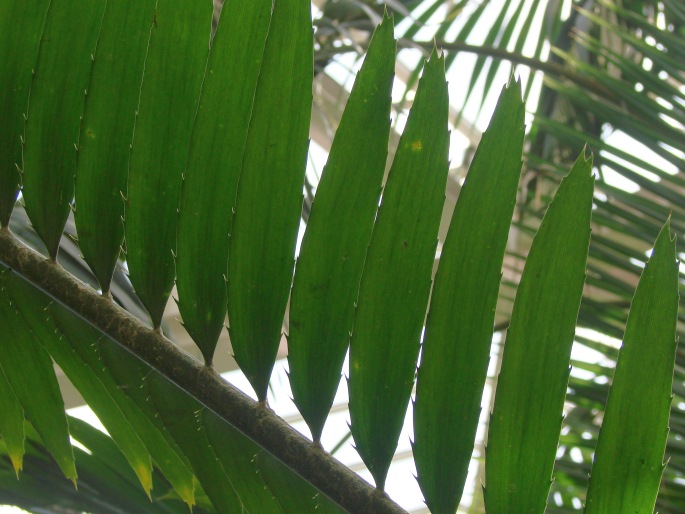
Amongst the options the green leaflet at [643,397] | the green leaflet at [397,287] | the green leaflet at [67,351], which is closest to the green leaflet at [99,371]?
the green leaflet at [67,351]

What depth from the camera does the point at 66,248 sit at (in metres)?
0.64

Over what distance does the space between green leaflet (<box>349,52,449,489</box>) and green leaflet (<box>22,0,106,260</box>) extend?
0.56ft

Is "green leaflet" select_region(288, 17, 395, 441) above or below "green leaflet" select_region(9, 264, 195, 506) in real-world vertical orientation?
above

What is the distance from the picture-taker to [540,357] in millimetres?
367

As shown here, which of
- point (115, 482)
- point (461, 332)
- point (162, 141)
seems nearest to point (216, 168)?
point (162, 141)

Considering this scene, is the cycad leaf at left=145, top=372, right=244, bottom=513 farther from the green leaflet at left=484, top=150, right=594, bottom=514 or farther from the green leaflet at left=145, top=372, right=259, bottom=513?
the green leaflet at left=484, top=150, right=594, bottom=514

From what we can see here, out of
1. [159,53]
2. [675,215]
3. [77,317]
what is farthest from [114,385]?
[675,215]

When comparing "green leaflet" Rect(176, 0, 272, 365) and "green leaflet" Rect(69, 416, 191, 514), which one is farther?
"green leaflet" Rect(69, 416, 191, 514)

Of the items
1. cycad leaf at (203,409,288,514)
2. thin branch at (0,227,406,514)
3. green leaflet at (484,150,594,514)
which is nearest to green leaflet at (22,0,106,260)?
thin branch at (0,227,406,514)

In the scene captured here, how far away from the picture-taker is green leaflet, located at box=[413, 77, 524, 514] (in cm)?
37

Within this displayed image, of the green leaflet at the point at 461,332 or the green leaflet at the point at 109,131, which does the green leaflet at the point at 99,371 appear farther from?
the green leaflet at the point at 461,332

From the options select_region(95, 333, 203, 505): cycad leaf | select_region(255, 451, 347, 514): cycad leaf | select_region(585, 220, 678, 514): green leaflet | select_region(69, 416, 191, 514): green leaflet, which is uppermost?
select_region(585, 220, 678, 514): green leaflet

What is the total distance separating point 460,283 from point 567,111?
1.85 meters

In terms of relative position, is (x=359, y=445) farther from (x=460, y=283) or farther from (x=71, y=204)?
(x=71, y=204)
